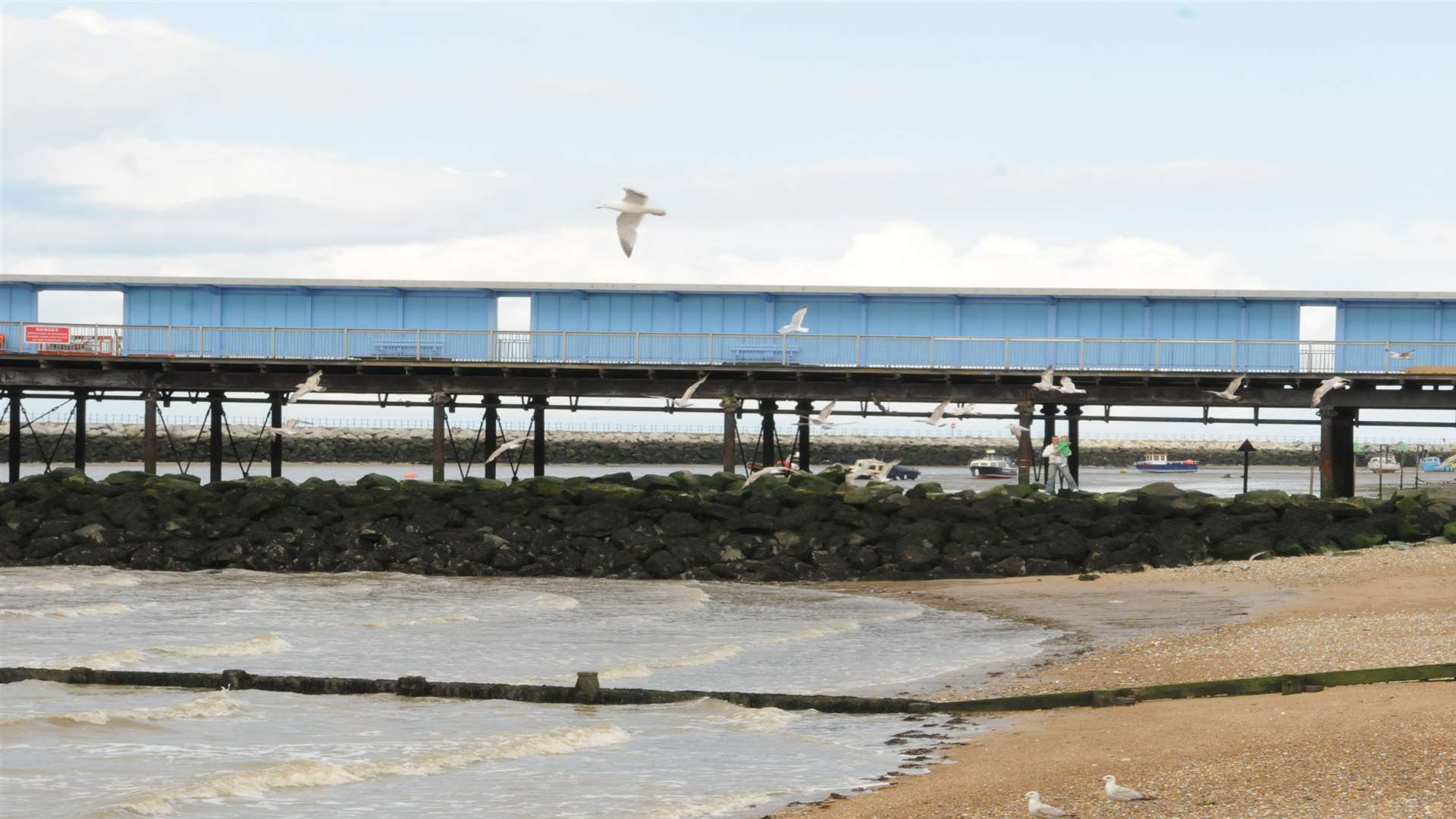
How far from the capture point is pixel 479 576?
34.6 meters

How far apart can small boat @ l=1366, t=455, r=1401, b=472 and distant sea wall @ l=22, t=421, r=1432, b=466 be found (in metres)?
2.26

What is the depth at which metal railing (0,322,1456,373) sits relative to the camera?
45.0m

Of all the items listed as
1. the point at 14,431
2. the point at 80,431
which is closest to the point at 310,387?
the point at 80,431

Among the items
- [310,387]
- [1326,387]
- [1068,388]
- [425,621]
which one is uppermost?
[1326,387]

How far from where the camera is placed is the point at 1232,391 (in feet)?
131

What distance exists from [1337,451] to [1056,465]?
26.7ft

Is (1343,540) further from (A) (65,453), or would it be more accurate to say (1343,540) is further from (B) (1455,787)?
(A) (65,453)

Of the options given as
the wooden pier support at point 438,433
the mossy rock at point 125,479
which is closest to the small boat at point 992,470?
the wooden pier support at point 438,433

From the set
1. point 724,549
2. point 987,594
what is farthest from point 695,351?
point 987,594

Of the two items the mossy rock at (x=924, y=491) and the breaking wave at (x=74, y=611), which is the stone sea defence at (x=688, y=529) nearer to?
the mossy rock at (x=924, y=491)

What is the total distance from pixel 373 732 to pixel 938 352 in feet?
104

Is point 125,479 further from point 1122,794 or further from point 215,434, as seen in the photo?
point 1122,794

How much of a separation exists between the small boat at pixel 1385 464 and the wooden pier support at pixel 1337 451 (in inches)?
2448

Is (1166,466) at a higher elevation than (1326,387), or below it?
below
